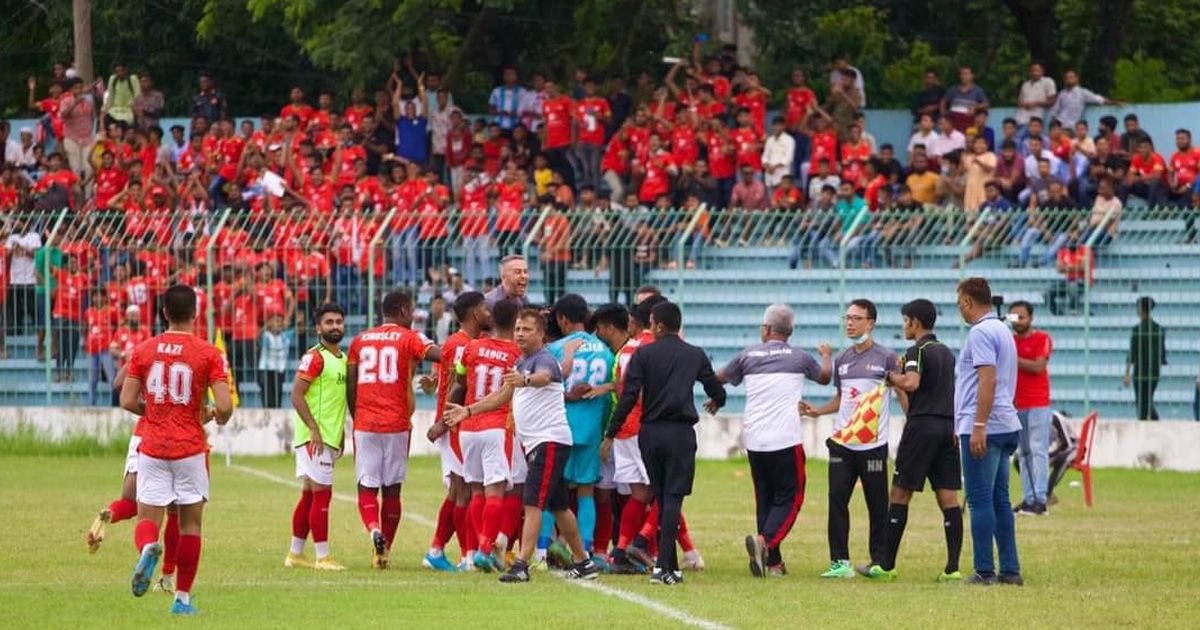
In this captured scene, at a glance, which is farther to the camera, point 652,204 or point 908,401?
point 652,204

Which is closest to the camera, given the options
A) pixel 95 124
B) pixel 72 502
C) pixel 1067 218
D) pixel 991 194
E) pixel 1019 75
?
pixel 72 502

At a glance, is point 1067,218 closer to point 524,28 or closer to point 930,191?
point 930,191

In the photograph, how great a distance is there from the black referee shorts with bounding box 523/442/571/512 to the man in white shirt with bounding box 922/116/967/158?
1617cm

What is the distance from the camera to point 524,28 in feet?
121

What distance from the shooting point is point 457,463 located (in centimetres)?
1486

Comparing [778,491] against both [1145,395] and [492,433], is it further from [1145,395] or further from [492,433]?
[1145,395]

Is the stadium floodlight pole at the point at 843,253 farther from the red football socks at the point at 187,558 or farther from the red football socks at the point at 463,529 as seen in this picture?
the red football socks at the point at 187,558

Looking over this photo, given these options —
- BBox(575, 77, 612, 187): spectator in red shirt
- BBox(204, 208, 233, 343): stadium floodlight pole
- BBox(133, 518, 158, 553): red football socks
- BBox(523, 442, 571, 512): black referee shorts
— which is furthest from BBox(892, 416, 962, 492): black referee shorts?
BBox(575, 77, 612, 187): spectator in red shirt

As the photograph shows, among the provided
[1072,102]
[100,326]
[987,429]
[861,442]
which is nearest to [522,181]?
[100,326]

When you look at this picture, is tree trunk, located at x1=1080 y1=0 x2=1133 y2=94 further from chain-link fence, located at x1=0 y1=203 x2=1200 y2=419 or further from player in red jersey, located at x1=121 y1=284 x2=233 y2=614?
player in red jersey, located at x1=121 y1=284 x2=233 y2=614

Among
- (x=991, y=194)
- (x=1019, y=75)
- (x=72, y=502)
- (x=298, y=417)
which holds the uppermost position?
(x=1019, y=75)

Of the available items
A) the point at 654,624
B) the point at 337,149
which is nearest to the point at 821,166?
the point at 337,149

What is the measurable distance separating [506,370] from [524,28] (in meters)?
23.3

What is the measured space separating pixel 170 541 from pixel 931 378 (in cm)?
506
